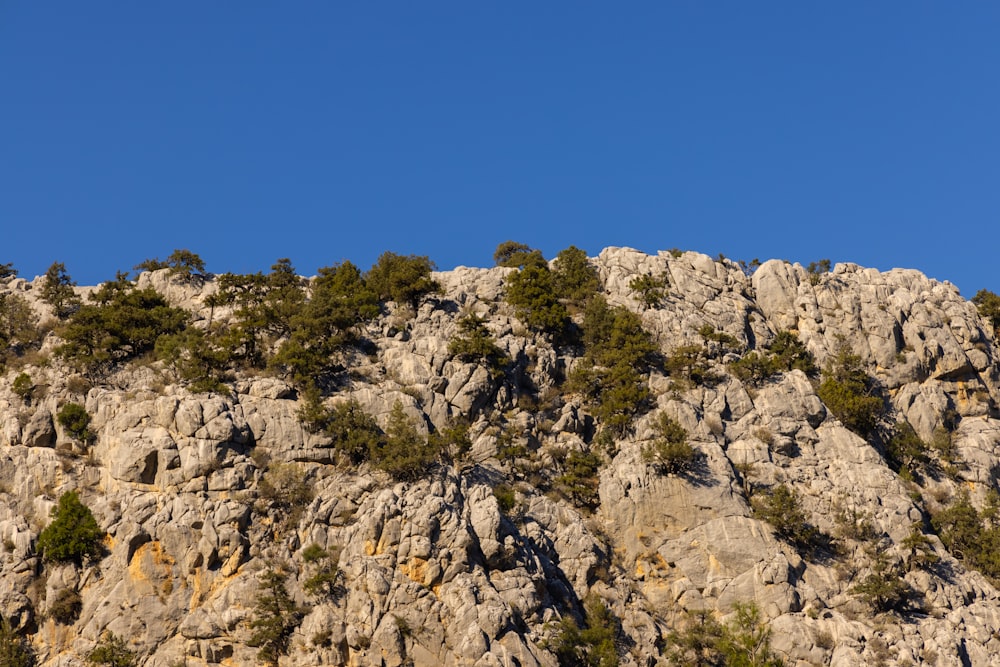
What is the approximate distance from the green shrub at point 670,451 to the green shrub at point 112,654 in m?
33.2

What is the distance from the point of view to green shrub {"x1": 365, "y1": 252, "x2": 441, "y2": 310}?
Answer: 8275cm

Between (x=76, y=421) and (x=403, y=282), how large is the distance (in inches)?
1033

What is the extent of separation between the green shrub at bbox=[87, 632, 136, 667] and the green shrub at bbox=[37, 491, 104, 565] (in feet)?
16.9

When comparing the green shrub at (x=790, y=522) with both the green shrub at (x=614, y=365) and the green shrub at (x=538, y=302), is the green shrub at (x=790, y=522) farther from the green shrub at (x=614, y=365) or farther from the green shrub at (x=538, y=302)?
the green shrub at (x=538, y=302)

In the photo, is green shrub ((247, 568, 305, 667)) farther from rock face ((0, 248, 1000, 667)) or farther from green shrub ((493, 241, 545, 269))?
green shrub ((493, 241, 545, 269))

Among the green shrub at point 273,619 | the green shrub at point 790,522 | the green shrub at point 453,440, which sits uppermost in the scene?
the green shrub at point 453,440

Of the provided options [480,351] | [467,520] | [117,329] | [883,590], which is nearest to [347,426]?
[467,520]

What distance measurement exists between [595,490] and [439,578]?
15.0 metres

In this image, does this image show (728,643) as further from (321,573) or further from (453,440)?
(321,573)

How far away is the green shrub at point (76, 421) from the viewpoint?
67250 millimetres

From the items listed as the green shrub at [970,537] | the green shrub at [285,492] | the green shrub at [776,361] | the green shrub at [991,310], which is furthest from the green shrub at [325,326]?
the green shrub at [991,310]

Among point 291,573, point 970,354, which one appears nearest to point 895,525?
point 970,354

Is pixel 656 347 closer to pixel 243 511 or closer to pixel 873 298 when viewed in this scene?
pixel 873 298

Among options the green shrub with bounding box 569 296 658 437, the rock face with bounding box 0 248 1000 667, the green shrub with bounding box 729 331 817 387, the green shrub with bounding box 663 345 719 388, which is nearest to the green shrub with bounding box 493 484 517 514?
the rock face with bounding box 0 248 1000 667
